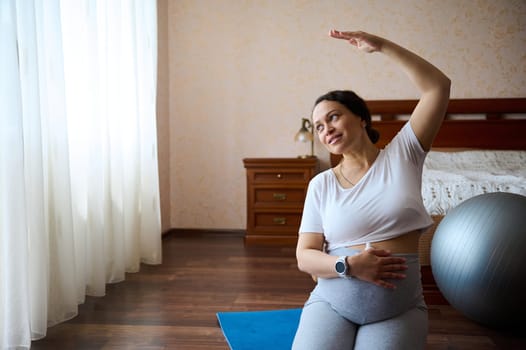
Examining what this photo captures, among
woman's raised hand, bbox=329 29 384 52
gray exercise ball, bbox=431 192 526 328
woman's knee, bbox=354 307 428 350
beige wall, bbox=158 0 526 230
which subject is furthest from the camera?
beige wall, bbox=158 0 526 230

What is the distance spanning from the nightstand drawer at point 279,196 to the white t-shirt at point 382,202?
8.49 ft

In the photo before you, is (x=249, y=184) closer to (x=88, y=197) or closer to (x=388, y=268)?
(x=88, y=197)

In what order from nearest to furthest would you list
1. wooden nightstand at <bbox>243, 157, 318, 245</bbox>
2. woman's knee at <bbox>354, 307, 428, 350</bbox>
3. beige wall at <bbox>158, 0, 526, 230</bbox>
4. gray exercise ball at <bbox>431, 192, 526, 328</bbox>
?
woman's knee at <bbox>354, 307, 428, 350</bbox>, gray exercise ball at <bbox>431, 192, 526, 328</bbox>, wooden nightstand at <bbox>243, 157, 318, 245</bbox>, beige wall at <bbox>158, 0, 526, 230</bbox>

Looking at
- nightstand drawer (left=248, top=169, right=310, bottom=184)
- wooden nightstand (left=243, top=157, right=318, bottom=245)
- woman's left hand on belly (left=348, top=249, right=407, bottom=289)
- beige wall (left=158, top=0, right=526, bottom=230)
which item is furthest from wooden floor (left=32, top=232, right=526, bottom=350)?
beige wall (left=158, top=0, right=526, bottom=230)

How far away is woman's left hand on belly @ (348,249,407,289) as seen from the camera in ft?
3.68

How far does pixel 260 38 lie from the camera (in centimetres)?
426

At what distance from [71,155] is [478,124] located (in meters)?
3.42

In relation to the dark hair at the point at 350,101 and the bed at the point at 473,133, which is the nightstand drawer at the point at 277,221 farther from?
the dark hair at the point at 350,101

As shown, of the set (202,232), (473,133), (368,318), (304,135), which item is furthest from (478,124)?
(368,318)

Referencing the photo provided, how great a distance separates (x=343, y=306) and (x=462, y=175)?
2001 millimetres

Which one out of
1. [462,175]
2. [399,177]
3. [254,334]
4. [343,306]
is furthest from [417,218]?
[462,175]

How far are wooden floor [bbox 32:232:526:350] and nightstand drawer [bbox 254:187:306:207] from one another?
1.69 ft

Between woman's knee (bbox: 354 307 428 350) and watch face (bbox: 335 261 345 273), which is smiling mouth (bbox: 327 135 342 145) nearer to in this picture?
watch face (bbox: 335 261 345 273)

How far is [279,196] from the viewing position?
3.90m
